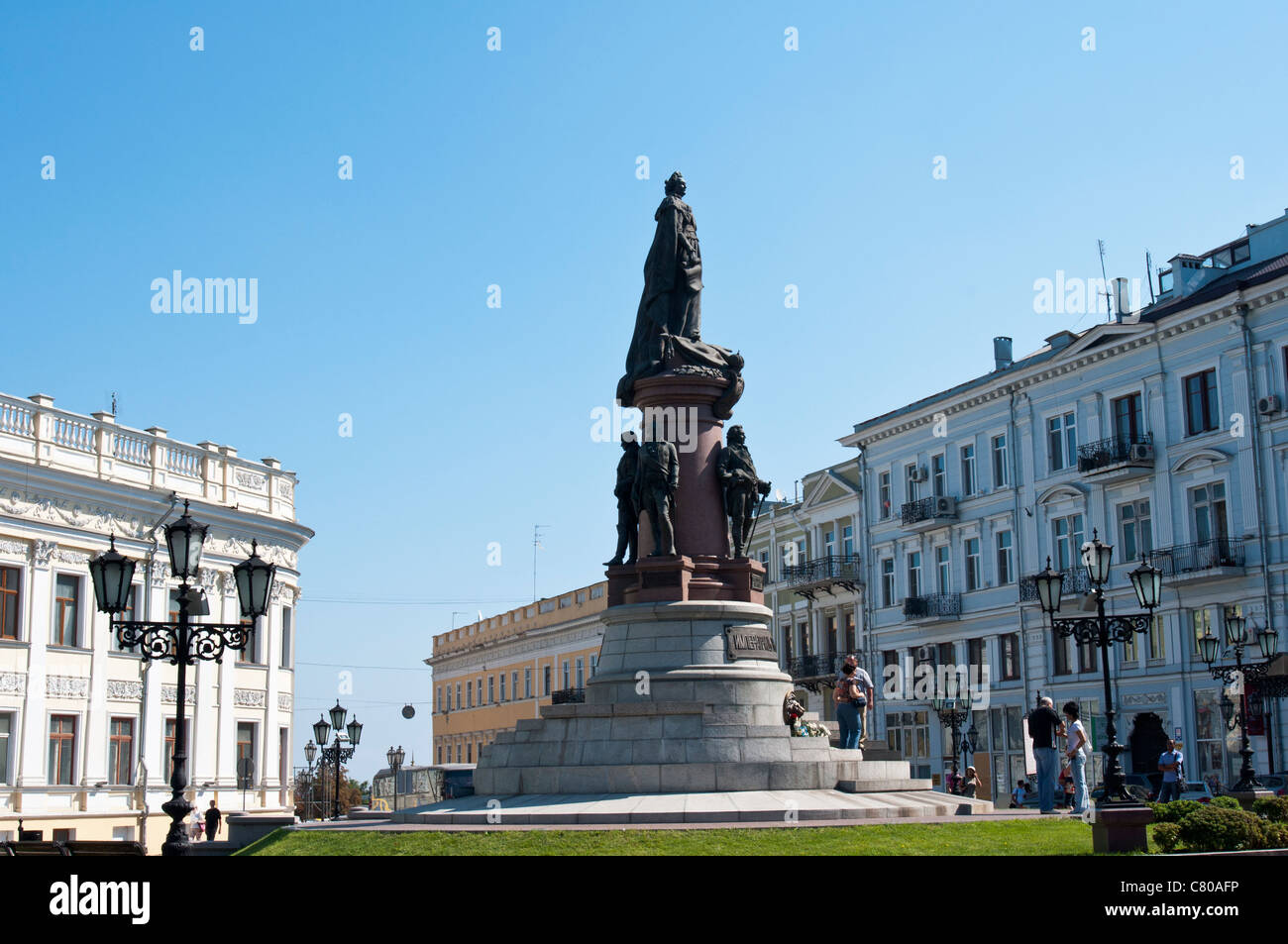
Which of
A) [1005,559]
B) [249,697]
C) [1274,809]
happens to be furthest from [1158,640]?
[249,697]

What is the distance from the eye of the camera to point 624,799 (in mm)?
18750

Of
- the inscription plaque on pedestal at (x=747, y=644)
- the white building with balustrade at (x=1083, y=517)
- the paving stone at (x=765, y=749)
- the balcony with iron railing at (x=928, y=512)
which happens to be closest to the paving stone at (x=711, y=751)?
the paving stone at (x=765, y=749)

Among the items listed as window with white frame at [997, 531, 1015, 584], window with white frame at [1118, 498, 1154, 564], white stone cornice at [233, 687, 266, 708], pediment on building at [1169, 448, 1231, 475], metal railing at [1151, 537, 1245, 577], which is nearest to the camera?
metal railing at [1151, 537, 1245, 577]

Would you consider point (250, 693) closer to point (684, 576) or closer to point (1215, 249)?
point (684, 576)

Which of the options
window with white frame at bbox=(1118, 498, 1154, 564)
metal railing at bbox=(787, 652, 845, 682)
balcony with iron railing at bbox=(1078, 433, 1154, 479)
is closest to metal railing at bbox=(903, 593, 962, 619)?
metal railing at bbox=(787, 652, 845, 682)

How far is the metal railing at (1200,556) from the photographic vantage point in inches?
1590

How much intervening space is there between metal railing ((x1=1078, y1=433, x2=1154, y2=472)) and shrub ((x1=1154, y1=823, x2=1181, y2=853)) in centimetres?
3187

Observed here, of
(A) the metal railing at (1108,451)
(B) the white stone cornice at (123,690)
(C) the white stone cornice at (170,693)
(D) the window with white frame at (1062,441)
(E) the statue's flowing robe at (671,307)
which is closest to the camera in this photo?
(E) the statue's flowing robe at (671,307)

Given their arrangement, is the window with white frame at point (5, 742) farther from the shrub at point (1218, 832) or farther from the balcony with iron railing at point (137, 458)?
the shrub at point (1218, 832)

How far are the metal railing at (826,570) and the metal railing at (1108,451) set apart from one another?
14.2 m

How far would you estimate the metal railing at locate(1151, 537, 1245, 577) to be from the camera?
4038 centimetres

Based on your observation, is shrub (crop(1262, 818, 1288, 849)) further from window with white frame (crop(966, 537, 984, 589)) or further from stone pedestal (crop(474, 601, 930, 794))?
window with white frame (crop(966, 537, 984, 589))
